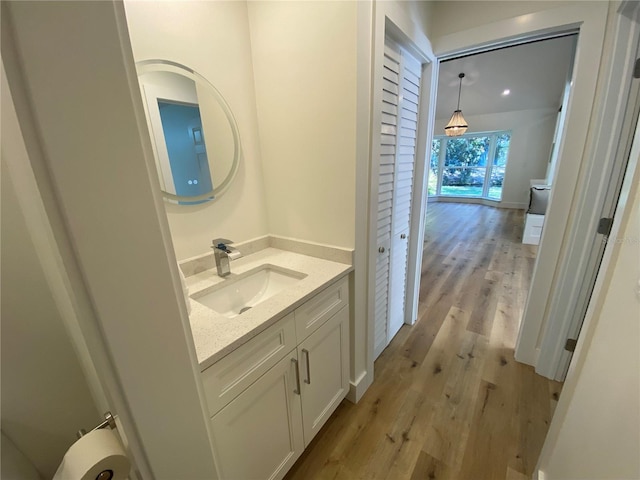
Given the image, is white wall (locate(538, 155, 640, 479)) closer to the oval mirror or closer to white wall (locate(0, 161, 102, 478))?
white wall (locate(0, 161, 102, 478))

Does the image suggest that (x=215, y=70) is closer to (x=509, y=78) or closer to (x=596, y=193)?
(x=596, y=193)

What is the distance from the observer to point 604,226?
4.47 ft

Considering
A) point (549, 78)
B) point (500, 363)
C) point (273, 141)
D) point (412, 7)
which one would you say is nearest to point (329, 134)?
point (273, 141)

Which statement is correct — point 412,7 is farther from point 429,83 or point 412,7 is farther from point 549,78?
point 549,78

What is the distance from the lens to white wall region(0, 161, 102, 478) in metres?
0.54

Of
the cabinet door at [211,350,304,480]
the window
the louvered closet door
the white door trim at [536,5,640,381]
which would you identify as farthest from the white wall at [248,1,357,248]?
the window

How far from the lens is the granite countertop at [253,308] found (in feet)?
2.62

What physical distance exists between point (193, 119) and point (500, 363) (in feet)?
8.02

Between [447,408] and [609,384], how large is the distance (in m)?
1.00

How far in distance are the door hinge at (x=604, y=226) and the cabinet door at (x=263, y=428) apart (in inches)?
66.2

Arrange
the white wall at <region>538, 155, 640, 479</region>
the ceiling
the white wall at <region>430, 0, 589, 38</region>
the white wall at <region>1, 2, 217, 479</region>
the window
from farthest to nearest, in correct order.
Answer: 1. the window
2. the ceiling
3. the white wall at <region>430, 0, 589, 38</region>
4. the white wall at <region>538, 155, 640, 479</region>
5. the white wall at <region>1, 2, 217, 479</region>

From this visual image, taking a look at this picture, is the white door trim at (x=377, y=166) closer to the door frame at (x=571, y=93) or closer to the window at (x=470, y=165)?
the door frame at (x=571, y=93)

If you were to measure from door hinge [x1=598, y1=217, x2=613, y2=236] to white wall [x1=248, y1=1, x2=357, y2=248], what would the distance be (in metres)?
1.30

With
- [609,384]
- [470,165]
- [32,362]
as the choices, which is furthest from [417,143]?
[470,165]
